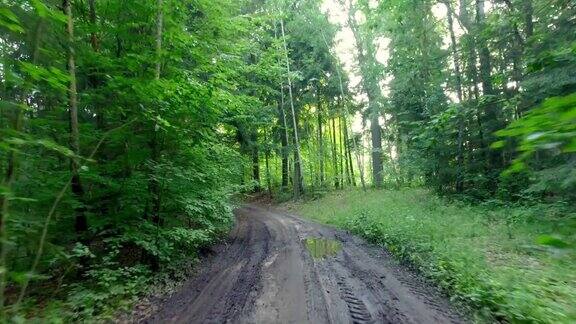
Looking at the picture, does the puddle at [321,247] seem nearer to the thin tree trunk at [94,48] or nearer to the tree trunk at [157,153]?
the tree trunk at [157,153]

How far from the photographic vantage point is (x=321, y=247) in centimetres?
978

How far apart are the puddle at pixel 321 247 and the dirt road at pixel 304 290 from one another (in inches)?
1.0

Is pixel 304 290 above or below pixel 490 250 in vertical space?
below

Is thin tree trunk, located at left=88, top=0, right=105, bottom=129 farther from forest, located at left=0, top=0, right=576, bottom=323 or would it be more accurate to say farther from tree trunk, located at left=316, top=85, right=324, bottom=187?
tree trunk, located at left=316, top=85, right=324, bottom=187

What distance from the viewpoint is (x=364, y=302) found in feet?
18.4

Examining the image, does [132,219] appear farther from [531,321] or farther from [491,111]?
[491,111]

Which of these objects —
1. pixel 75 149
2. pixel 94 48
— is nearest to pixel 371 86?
pixel 94 48

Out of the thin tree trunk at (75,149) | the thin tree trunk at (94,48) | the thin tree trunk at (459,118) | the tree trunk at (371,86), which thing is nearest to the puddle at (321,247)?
the thin tree trunk at (75,149)

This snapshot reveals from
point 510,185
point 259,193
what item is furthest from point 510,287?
point 259,193

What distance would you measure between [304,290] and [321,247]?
3647 mm

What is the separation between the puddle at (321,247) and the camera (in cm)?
891

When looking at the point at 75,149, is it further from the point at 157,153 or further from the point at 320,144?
the point at 320,144

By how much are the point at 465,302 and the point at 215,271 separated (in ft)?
16.0

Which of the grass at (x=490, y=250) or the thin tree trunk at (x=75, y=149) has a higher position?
the thin tree trunk at (x=75, y=149)
